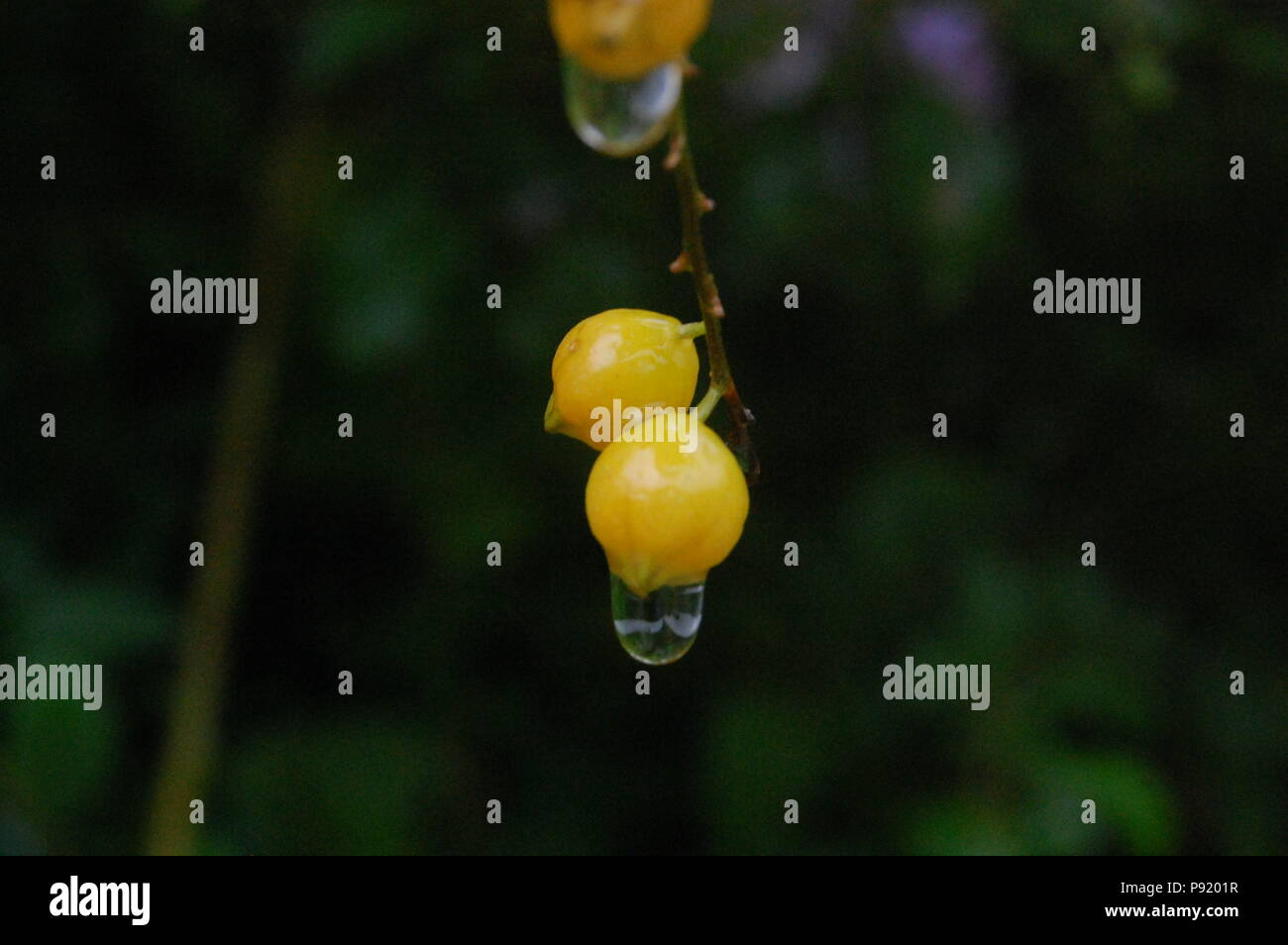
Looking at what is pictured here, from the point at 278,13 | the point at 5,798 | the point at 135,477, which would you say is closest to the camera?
the point at 5,798

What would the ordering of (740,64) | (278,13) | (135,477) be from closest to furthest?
(740,64)
(278,13)
(135,477)

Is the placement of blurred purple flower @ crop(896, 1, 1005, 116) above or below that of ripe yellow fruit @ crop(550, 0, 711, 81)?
above

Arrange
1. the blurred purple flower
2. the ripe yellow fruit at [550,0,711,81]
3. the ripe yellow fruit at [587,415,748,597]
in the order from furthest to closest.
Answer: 1. the blurred purple flower
2. the ripe yellow fruit at [587,415,748,597]
3. the ripe yellow fruit at [550,0,711,81]

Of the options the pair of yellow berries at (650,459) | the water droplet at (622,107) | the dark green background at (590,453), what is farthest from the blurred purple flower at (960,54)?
the water droplet at (622,107)

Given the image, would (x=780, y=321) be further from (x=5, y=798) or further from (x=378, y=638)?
(x=5, y=798)

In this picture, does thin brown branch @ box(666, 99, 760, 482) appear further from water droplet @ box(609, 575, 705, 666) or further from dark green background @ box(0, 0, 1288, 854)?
dark green background @ box(0, 0, 1288, 854)

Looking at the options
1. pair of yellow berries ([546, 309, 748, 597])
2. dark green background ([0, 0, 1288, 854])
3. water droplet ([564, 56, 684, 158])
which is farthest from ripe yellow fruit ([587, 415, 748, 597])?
dark green background ([0, 0, 1288, 854])

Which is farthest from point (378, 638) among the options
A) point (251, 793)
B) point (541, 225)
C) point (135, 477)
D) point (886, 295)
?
point (886, 295)
